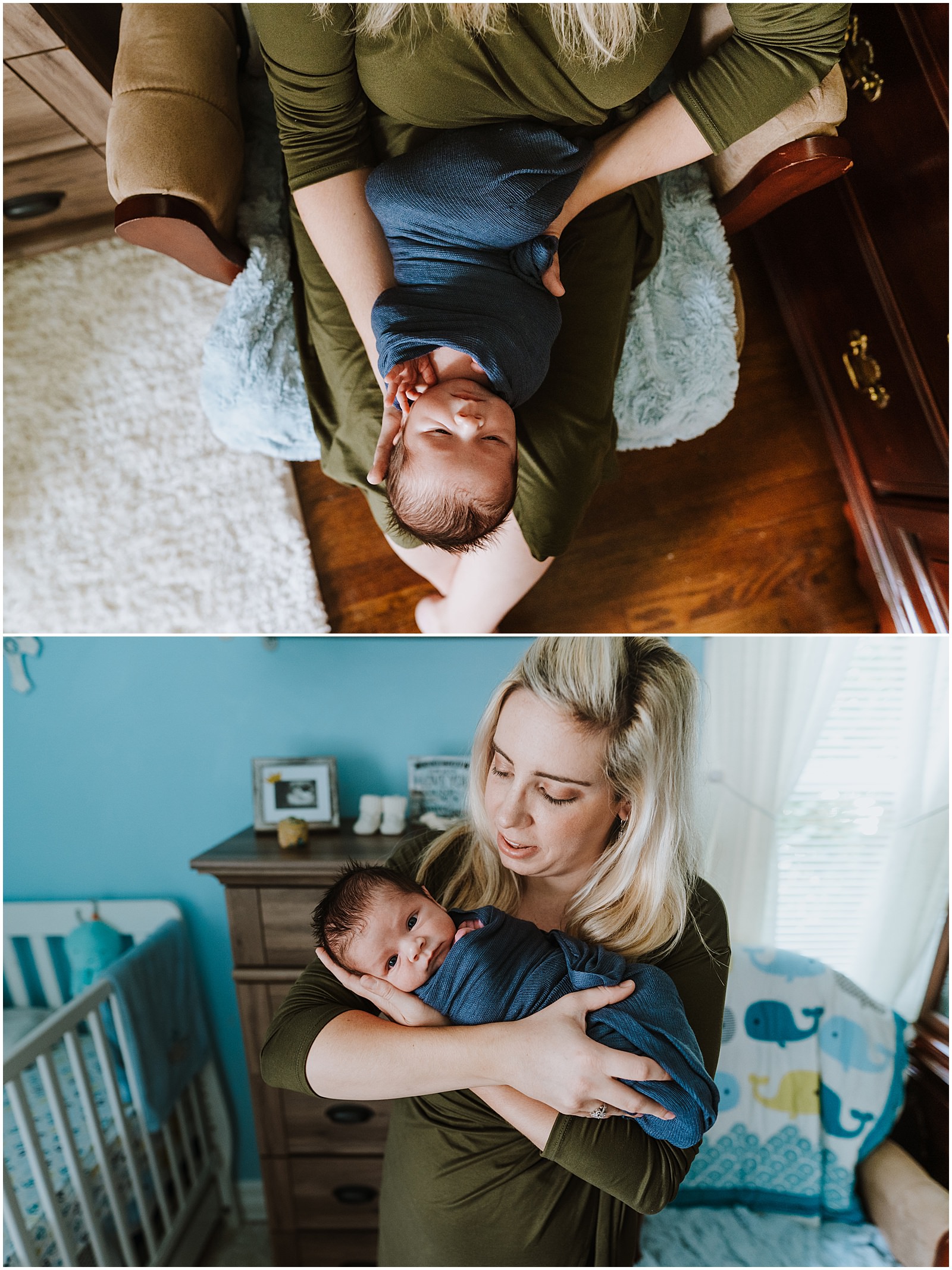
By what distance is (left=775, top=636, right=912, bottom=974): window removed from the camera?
75 cm

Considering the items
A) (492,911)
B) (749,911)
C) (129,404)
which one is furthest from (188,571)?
(749,911)

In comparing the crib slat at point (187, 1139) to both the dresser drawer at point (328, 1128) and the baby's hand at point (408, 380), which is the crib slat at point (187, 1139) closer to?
the dresser drawer at point (328, 1128)

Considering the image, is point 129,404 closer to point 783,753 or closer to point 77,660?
point 77,660

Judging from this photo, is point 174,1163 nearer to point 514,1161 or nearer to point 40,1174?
point 40,1174

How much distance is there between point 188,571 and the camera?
1270 millimetres

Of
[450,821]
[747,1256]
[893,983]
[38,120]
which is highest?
[38,120]

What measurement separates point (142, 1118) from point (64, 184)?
1.27m

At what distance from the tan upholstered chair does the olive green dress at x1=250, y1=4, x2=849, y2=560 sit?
0.20 ft

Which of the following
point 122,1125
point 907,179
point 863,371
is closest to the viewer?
point 122,1125

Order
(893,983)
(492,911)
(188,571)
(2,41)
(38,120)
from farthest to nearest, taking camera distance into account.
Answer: (188,571) → (38,120) → (2,41) → (893,983) → (492,911)

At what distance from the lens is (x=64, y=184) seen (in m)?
1.23

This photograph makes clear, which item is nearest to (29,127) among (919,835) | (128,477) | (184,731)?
(128,477)

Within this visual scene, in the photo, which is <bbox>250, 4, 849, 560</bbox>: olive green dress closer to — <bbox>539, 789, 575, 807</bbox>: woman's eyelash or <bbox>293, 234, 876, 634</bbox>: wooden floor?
<bbox>293, 234, 876, 634</bbox>: wooden floor

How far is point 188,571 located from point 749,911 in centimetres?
94
